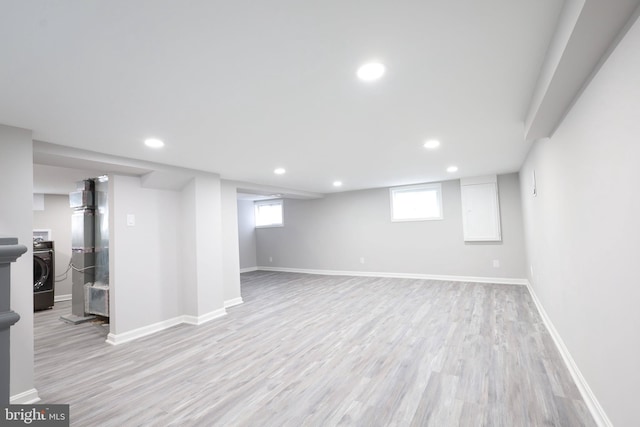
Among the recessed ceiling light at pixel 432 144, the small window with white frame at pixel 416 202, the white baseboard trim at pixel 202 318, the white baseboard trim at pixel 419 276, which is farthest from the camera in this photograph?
the small window with white frame at pixel 416 202

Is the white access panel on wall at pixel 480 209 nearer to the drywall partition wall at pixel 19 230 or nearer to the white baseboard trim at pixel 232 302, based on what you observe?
the white baseboard trim at pixel 232 302

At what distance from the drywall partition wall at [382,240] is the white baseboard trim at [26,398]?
18.3 ft

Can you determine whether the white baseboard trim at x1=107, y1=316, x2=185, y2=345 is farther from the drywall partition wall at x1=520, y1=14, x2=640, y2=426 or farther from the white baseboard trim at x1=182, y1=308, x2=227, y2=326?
the drywall partition wall at x1=520, y1=14, x2=640, y2=426

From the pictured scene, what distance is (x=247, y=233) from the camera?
27.1 ft

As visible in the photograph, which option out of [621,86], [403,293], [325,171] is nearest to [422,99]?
[621,86]

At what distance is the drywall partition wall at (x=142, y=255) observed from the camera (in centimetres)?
336

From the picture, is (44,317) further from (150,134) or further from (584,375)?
(584,375)

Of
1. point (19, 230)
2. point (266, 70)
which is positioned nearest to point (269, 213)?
point (19, 230)

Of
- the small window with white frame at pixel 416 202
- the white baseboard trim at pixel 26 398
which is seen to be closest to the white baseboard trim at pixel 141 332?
the white baseboard trim at pixel 26 398

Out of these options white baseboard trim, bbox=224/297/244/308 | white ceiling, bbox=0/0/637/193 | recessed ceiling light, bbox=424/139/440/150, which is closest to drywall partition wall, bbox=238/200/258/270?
white baseboard trim, bbox=224/297/244/308

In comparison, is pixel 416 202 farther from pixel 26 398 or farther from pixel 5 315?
pixel 5 315

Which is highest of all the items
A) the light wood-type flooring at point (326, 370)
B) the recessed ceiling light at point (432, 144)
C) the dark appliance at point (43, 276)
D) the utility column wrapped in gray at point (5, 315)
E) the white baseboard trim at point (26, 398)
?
the recessed ceiling light at point (432, 144)

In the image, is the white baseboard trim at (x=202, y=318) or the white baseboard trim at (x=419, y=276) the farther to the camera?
the white baseboard trim at (x=419, y=276)

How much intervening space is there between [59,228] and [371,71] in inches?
276
